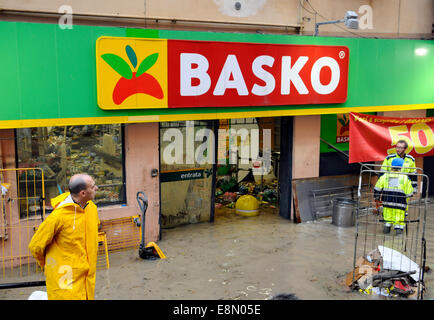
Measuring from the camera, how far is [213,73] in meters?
9.55

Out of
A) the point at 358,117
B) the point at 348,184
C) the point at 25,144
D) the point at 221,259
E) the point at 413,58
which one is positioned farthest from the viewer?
the point at 348,184

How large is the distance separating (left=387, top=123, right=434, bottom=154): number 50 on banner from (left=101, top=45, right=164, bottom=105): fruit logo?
6278mm

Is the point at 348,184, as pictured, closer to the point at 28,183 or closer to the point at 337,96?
the point at 337,96

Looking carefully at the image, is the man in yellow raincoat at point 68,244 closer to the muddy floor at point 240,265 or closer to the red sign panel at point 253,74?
the muddy floor at point 240,265

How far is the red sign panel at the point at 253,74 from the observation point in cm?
927

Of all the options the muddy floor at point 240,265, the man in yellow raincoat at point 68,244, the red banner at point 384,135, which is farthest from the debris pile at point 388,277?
the man in yellow raincoat at point 68,244

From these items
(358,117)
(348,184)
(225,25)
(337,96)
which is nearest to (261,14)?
(225,25)

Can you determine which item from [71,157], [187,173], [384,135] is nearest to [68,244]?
[71,157]

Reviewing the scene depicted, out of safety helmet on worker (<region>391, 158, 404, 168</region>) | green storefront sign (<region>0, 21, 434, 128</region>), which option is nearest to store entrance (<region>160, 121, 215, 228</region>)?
green storefront sign (<region>0, 21, 434, 128</region>)

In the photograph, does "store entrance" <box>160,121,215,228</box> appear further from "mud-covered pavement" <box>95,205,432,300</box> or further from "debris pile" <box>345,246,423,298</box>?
"debris pile" <box>345,246,423,298</box>

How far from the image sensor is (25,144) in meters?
8.83

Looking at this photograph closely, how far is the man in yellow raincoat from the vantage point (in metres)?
4.68

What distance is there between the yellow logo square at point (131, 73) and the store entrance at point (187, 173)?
1.70 m

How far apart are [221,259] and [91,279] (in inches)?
185
